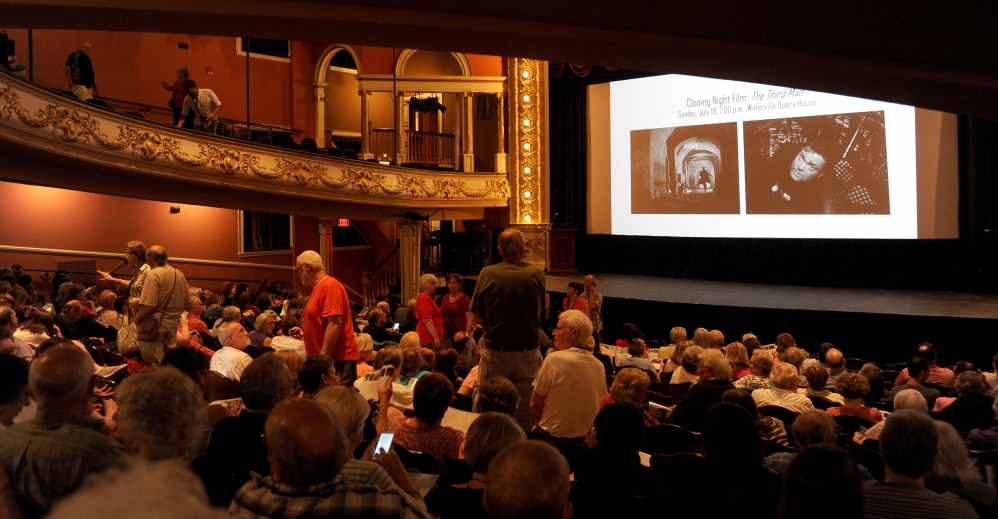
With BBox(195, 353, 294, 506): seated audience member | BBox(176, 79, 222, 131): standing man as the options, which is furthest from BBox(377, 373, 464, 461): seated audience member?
BBox(176, 79, 222, 131): standing man

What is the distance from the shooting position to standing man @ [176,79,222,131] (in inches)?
469

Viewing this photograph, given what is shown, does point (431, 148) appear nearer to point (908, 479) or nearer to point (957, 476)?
point (957, 476)

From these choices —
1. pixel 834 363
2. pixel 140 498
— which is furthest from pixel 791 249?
pixel 140 498

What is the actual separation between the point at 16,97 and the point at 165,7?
656 cm

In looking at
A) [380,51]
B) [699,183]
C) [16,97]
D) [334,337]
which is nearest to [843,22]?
[334,337]

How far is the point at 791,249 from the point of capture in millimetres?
14086

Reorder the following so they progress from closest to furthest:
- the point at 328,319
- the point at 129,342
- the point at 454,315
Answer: the point at 328,319 → the point at 129,342 → the point at 454,315

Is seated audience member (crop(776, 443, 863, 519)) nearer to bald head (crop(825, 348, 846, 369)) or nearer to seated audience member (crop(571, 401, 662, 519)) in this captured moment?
seated audience member (crop(571, 401, 662, 519))

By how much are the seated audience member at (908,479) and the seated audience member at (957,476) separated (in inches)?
5.3

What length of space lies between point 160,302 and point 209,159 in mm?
6925

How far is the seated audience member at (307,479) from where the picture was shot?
1.77 metres

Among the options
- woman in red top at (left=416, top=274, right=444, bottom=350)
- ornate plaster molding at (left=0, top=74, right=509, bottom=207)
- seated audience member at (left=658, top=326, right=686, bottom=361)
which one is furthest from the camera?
ornate plaster molding at (left=0, top=74, right=509, bottom=207)

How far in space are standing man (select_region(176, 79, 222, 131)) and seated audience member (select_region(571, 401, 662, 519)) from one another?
1074 cm

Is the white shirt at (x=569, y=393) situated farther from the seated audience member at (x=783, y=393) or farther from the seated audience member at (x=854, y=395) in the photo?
the seated audience member at (x=854, y=395)
